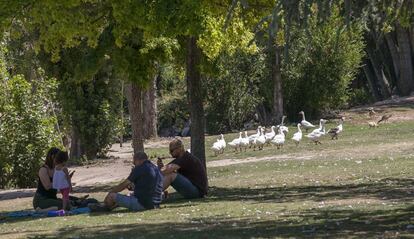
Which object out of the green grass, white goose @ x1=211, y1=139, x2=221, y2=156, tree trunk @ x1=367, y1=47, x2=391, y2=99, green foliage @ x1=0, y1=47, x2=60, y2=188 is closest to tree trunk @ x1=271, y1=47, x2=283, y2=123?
tree trunk @ x1=367, y1=47, x2=391, y2=99

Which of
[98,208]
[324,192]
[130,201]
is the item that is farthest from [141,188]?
[324,192]

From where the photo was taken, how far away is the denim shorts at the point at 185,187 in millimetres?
17875

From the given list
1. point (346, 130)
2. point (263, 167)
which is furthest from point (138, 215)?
point (346, 130)

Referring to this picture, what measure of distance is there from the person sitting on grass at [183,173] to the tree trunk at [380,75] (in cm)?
3912

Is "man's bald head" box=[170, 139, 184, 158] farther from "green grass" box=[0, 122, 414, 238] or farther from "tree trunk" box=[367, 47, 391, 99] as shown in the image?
"tree trunk" box=[367, 47, 391, 99]

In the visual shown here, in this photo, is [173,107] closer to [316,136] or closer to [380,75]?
[380,75]

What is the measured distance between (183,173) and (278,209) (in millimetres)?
2990

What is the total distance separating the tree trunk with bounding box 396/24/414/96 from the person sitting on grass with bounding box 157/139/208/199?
115 ft

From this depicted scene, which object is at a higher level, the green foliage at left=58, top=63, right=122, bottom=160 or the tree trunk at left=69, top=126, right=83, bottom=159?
the green foliage at left=58, top=63, right=122, bottom=160

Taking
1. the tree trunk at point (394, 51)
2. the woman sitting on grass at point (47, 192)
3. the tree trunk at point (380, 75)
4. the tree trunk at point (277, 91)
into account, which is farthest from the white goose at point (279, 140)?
the tree trunk at point (380, 75)

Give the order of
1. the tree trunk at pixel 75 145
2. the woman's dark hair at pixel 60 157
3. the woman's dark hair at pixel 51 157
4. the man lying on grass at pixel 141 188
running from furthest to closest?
1. the tree trunk at pixel 75 145
2. the woman's dark hair at pixel 51 157
3. the woman's dark hair at pixel 60 157
4. the man lying on grass at pixel 141 188

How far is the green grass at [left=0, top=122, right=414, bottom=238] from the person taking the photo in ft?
41.3

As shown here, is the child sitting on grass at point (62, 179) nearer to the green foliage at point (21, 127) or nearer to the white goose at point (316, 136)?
the green foliage at point (21, 127)

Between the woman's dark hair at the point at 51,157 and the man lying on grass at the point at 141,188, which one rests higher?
the woman's dark hair at the point at 51,157
